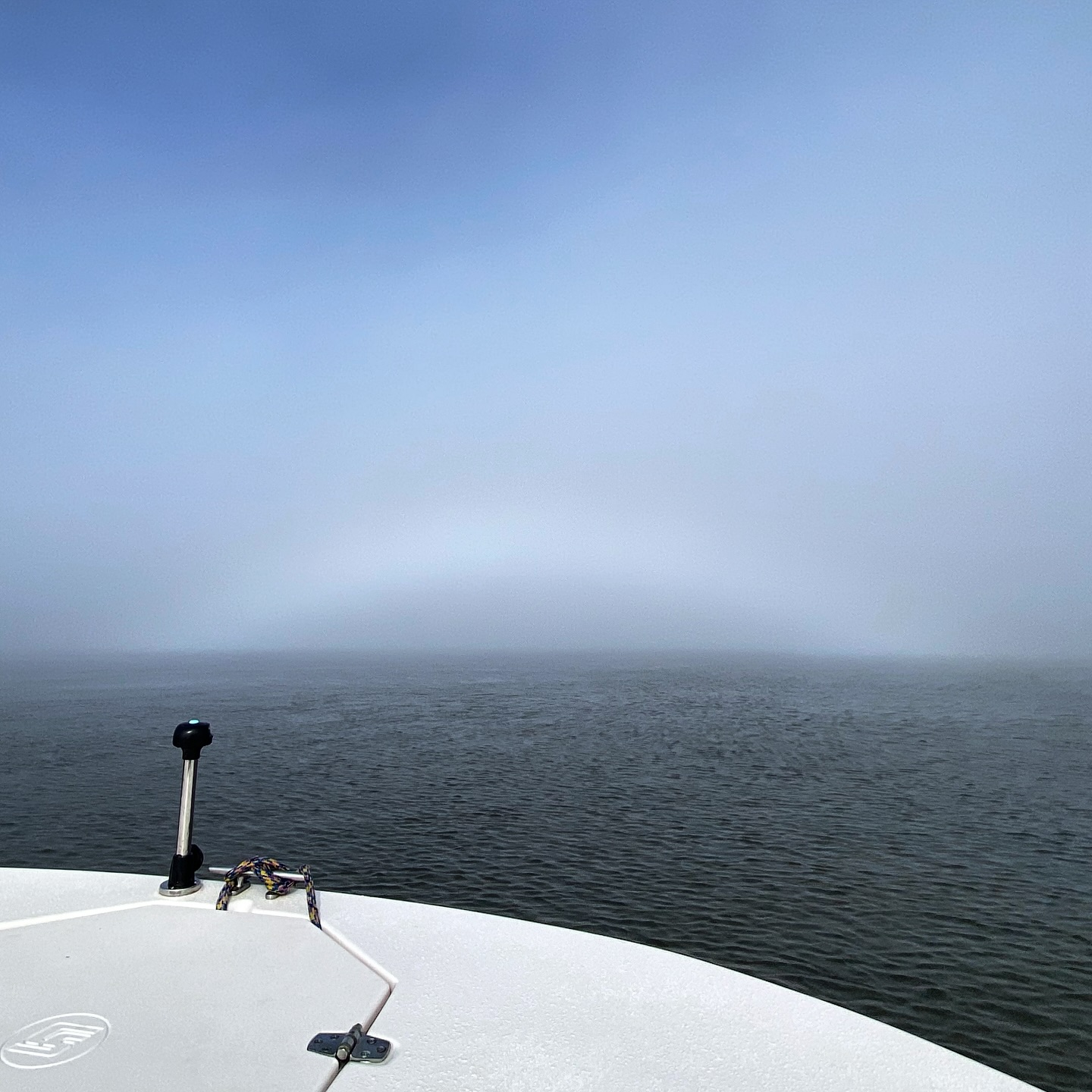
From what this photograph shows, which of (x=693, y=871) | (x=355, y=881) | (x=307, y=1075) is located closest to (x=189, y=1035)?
(x=307, y=1075)

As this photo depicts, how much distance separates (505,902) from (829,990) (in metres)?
5.03

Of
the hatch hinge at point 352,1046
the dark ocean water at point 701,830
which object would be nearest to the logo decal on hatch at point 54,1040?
the hatch hinge at point 352,1046

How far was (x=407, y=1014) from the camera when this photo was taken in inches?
117

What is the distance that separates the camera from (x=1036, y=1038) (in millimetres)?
8297

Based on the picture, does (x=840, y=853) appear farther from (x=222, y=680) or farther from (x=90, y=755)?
(x=222, y=680)

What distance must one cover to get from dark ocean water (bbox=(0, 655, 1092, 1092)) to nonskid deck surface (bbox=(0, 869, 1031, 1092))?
22.3 feet

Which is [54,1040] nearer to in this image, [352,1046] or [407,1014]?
[352,1046]

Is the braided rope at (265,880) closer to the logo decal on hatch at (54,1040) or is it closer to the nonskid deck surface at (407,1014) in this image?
the nonskid deck surface at (407,1014)

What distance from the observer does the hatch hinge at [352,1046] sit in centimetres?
261

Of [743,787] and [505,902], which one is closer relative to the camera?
[505,902]

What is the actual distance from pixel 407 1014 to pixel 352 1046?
14.0 inches

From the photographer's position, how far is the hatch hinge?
261cm

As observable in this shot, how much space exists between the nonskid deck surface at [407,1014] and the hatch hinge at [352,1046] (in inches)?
1.4

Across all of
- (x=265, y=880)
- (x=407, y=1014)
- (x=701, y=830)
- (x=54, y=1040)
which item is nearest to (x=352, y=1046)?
(x=407, y=1014)
